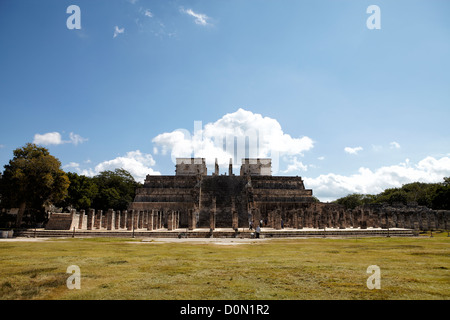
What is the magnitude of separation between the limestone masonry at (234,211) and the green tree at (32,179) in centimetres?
330

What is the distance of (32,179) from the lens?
3366 cm

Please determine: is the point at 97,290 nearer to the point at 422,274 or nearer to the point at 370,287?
the point at 370,287

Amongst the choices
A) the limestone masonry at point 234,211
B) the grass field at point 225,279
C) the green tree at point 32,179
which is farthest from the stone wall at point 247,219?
the grass field at point 225,279

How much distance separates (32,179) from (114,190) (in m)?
30.9

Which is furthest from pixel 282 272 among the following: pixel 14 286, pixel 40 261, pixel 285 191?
pixel 285 191


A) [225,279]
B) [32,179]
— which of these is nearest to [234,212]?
[32,179]

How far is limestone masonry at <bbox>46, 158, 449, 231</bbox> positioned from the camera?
37500 mm

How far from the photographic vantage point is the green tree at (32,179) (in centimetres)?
3312

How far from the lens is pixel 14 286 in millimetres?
7855

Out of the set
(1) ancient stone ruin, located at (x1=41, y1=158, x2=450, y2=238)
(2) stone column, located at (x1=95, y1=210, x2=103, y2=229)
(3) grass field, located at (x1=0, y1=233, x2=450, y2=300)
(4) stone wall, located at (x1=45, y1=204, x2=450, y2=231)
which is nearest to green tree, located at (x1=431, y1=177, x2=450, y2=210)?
(1) ancient stone ruin, located at (x1=41, y1=158, x2=450, y2=238)

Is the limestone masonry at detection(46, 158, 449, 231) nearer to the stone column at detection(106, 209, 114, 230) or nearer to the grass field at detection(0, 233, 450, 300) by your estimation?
the stone column at detection(106, 209, 114, 230)

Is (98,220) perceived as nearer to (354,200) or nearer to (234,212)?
(234,212)
